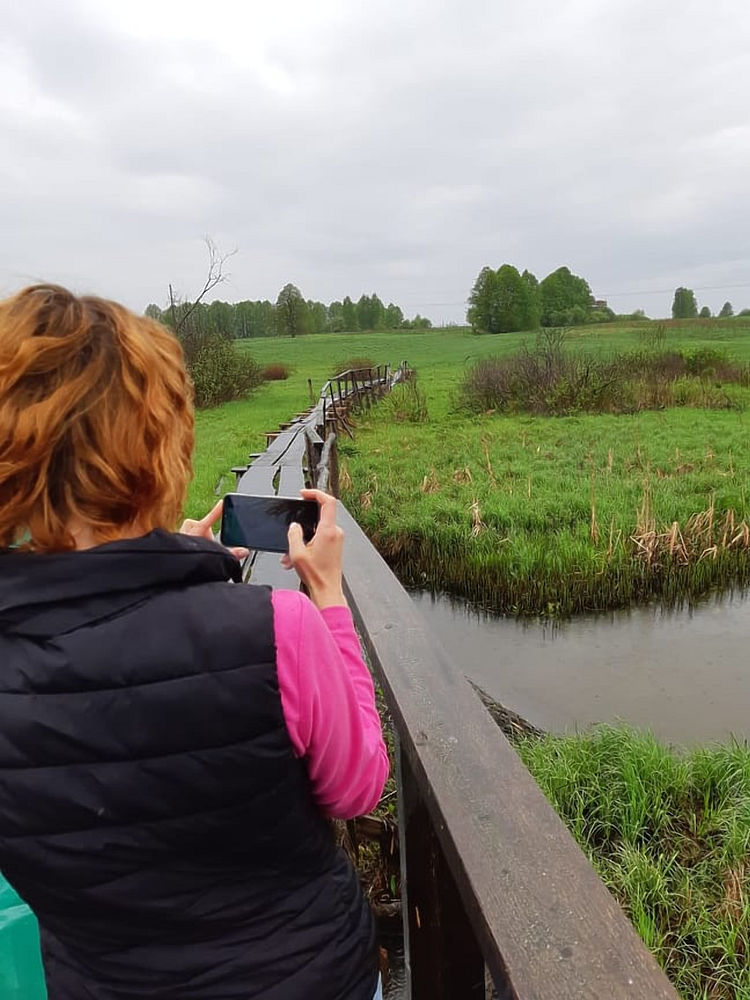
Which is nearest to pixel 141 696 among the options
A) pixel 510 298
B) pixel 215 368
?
pixel 215 368

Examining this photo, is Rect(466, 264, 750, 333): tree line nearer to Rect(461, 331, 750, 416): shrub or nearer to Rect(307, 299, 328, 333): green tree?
Rect(307, 299, 328, 333): green tree

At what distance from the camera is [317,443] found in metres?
8.32

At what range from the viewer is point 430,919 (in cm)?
149

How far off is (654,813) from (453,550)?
5543 millimetres

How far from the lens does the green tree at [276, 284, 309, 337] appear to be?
8569 centimetres

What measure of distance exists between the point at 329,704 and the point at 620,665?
6872 mm

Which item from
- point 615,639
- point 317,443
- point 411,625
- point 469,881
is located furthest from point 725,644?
point 469,881

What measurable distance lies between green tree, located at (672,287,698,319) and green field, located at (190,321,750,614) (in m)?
97.4

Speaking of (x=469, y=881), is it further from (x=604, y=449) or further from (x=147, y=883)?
(x=604, y=449)

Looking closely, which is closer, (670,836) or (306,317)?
(670,836)

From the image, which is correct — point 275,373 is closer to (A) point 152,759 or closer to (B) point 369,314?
(A) point 152,759

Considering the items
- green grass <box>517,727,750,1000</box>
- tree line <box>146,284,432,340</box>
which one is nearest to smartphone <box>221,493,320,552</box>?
green grass <box>517,727,750,1000</box>

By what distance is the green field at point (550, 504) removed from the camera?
8609mm

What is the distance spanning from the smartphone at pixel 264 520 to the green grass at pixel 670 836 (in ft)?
6.99
